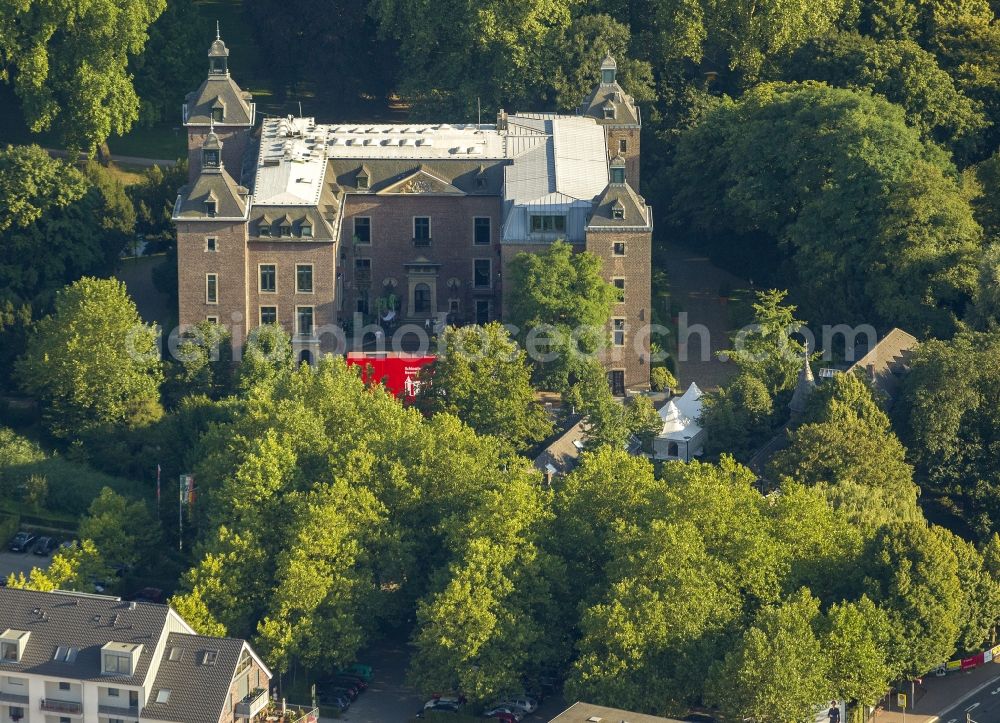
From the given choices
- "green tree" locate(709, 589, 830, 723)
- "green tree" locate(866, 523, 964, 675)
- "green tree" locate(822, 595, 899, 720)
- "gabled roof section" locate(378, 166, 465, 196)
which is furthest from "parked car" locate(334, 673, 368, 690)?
"gabled roof section" locate(378, 166, 465, 196)

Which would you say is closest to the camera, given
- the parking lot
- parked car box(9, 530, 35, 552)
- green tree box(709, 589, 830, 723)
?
green tree box(709, 589, 830, 723)

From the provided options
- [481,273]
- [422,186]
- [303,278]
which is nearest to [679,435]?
[481,273]

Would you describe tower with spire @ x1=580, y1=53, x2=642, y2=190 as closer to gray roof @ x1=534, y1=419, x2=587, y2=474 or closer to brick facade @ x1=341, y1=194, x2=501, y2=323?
brick facade @ x1=341, y1=194, x2=501, y2=323

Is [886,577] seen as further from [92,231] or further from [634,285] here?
[92,231]

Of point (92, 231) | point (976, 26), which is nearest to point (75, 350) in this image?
point (92, 231)

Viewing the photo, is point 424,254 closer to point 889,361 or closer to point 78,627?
point 889,361

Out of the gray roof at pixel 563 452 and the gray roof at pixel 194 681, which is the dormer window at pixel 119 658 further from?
the gray roof at pixel 563 452
